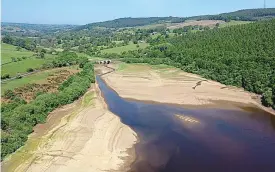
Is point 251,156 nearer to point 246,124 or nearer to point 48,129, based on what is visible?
point 246,124

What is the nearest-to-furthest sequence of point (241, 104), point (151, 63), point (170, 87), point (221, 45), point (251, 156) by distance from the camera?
point (251, 156), point (241, 104), point (170, 87), point (221, 45), point (151, 63)

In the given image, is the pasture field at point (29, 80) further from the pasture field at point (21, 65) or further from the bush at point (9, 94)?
the pasture field at point (21, 65)

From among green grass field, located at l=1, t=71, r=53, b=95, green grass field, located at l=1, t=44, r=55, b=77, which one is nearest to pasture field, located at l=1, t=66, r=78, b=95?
green grass field, located at l=1, t=71, r=53, b=95

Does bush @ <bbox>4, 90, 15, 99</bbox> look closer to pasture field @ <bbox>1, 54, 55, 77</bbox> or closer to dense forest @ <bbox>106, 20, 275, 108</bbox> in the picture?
pasture field @ <bbox>1, 54, 55, 77</bbox>

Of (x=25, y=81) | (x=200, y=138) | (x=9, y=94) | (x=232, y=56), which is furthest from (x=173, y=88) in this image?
(x=25, y=81)

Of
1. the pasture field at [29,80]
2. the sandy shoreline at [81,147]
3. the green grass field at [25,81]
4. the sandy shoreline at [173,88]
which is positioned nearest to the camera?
the sandy shoreline at [81,147]

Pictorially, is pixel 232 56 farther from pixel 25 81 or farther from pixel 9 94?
pixel 9 94

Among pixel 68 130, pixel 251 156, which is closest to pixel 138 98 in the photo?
pixel 68 130

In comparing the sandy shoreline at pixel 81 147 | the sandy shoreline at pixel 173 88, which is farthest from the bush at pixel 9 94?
the sandy shoreline at pixel 173 88
